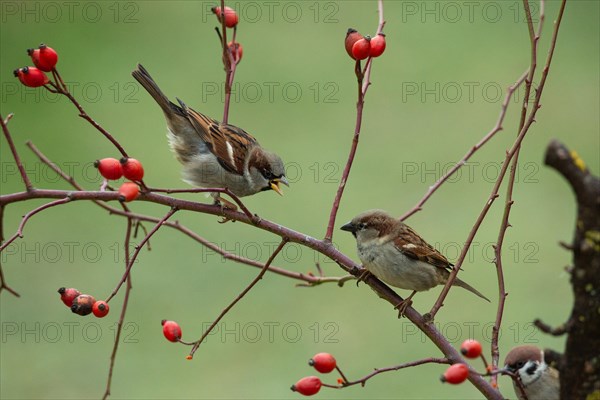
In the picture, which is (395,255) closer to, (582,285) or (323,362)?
(323,362)

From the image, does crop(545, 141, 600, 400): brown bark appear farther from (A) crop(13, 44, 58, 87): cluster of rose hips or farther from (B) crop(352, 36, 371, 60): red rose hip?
(A) crop(13, 44, 58, 87): cluster of rose hips

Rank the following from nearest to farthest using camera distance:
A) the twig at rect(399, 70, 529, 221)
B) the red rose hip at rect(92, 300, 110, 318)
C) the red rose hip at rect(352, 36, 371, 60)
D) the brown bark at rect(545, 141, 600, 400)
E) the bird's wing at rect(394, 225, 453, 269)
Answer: the brown bark at rect(545, 141, 600, 400), the red rose hip at rect(92, 300, 110, 318), the red rose hip at rect(352, 36, 371, 60), the twig at rect(399, 70, 529, 221), the bird's wing at rect(394, 225, 453, 269)

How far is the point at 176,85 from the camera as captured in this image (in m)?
7.96

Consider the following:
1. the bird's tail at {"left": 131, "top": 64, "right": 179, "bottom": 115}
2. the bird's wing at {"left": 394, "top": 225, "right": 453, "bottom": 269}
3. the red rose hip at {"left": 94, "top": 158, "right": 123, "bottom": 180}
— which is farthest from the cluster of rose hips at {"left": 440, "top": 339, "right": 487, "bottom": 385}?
the bird's tail at {"left": 131, "top": 64, "right": 179, "bottom": 115}

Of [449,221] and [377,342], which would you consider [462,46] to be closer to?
[449,221]

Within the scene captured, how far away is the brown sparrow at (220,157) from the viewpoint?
126 inches

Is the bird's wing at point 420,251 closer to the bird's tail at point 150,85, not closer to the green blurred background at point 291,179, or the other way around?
the bird's tail at point 150,85

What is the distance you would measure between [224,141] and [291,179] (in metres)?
3.32

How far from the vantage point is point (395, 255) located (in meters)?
2.77

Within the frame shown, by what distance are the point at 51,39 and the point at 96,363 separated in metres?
4.03

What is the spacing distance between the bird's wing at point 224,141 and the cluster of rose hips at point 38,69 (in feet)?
4.38

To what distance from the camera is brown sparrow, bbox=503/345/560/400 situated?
2.32m

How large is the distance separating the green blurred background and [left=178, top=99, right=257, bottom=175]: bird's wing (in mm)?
1489

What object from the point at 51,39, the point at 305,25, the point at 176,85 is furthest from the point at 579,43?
the point at 51,39
